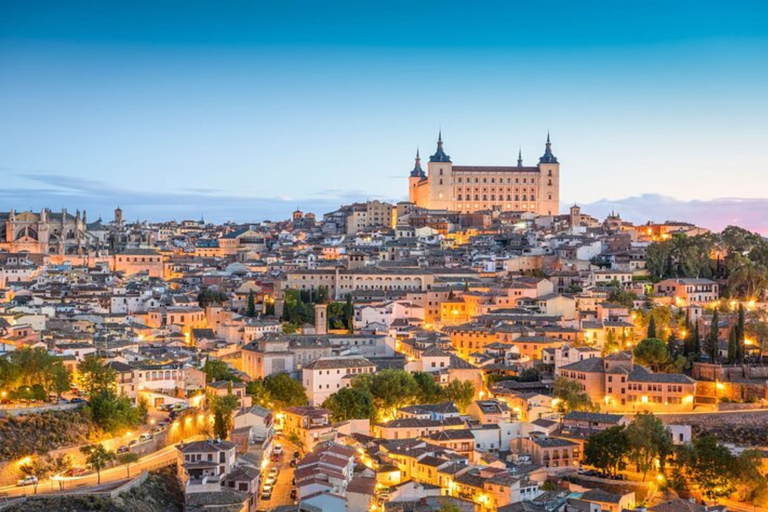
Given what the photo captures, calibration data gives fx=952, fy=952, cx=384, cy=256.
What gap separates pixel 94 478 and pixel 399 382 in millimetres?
8902

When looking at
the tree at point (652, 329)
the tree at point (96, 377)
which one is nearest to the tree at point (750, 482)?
the tree at point (652, 329)

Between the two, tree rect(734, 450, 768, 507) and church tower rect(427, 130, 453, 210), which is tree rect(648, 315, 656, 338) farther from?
church tower rect(427, 130, 453, 210)

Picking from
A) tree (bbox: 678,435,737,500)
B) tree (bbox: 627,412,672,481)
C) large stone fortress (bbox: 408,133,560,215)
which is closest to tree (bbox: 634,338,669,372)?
tree (bbox: 627,412,672,481)

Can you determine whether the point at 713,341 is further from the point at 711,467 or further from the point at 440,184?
the point at 440,184

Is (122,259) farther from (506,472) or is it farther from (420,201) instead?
(506,472)

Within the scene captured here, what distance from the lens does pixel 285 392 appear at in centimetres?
2659

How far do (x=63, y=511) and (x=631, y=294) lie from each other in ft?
74.2

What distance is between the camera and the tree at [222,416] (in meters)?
23.4

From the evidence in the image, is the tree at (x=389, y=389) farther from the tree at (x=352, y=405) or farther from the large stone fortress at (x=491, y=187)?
the large stone fortress at (x=491, y=187)

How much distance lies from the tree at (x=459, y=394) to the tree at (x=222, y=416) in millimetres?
6372

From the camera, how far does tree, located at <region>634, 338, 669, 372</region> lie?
95.9 feet

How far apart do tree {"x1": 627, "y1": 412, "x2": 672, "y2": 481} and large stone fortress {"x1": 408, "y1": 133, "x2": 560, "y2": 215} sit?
41.4m

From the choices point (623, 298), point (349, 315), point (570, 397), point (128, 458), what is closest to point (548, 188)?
point (623, 298)

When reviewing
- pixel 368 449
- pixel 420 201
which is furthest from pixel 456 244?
pixel 368 449
